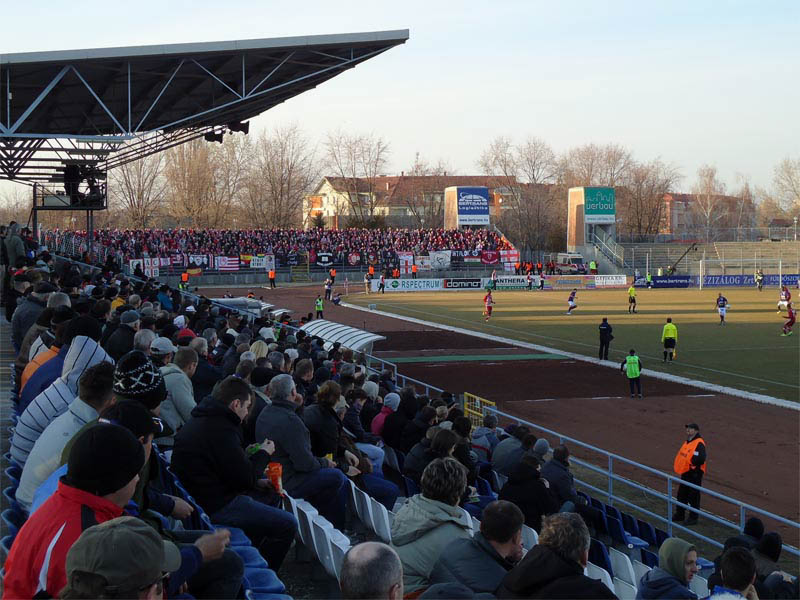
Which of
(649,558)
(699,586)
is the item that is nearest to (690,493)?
(649,558)

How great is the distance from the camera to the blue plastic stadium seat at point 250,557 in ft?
16.4

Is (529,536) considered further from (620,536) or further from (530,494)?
(620,536)

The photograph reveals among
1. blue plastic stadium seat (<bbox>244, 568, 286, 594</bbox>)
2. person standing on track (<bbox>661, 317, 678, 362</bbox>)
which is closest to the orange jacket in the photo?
blue plastic stadium seat (<bbox>244, 568, 286, 594</bbox>)

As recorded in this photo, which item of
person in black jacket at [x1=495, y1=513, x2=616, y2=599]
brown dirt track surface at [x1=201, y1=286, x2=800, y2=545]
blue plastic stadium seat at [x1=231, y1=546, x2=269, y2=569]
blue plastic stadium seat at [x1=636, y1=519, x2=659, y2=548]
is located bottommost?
brown dirt track surface at [x1=201, y1=286, x2=800, y2=545]

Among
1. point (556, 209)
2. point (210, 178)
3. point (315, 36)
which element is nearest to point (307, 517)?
point (315, 36)

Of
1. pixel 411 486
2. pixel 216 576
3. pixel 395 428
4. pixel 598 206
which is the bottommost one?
pixel 411 486

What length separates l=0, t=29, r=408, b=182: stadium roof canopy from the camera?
868 inches

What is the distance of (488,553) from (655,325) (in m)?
36.6

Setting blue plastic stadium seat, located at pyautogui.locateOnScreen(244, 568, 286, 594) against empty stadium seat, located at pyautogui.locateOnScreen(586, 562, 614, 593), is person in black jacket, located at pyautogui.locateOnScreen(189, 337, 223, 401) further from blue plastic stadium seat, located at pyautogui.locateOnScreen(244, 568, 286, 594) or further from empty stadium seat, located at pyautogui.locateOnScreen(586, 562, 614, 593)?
blue plastic stadium seat, located at pyautogui.locateOnScreen(244, 568, 286, 594)

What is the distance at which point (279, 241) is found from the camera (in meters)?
70.8

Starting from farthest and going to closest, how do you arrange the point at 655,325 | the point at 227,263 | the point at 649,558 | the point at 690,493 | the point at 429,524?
1. the point at 227,263
2. the point at 655,325
3. the point at 690,493
4. the point at 649,558
5. the point at 429,524

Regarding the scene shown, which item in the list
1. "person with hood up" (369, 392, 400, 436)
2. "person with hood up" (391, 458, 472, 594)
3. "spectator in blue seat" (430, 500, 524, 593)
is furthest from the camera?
"person with hood up" (369, 392, 400, 436)

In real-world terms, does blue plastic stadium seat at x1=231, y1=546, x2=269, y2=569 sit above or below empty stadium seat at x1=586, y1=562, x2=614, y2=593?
above

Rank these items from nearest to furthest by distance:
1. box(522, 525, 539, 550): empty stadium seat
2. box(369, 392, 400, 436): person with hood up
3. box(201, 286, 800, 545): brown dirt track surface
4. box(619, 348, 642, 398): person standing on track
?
box(522, 525, 539, 550): empty stadium seat, box(369, 392, 400, 436): person with hood up, box(201, 286, 800, 545): brown dirt track surface, box(619, 348, 642, 398): person standing on track
